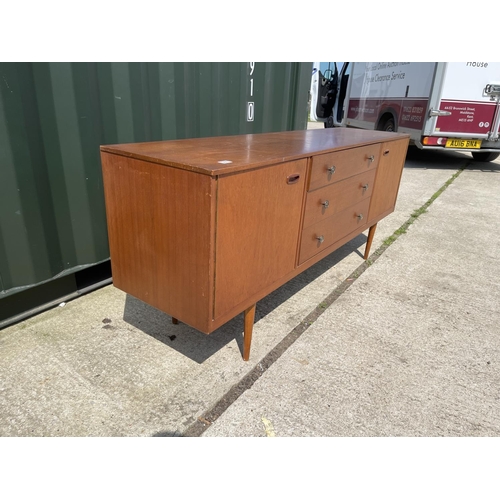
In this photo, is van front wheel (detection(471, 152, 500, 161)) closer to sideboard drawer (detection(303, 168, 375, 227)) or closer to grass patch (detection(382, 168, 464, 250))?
grass patch (detection(382, 168, 464, 250))

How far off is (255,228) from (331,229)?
0.88 meters

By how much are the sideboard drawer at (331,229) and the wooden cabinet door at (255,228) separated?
0.49 ft

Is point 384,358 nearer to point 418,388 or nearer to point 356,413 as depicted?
point 418,388

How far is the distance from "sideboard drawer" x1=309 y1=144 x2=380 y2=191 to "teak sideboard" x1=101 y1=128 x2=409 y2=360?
0.04ft

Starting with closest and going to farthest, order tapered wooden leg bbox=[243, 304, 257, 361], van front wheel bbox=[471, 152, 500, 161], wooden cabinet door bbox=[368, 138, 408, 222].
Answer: tapered wooden leg bbox=[243, 304, 257, 361], wooden cabinet door bbox=[368, 138, 408, 222], van front wheel bbox=[471, 152, 500, 161]

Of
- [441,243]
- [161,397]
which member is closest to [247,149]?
[161,397]

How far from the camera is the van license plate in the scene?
675cm

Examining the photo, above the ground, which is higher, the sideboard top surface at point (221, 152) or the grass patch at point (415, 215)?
the sideboard top surface at point (221, 152)

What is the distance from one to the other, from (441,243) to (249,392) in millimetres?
2923

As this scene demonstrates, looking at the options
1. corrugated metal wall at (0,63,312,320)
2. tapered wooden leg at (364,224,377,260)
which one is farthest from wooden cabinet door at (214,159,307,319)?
tapered wooden leg at (364,224,377,260)

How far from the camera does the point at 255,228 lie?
67.8 inches

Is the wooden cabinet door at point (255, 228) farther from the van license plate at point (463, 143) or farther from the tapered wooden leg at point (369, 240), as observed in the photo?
the van license plate at point (463, 143)

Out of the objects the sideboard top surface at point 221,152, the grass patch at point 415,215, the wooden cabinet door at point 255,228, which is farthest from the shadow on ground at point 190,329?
the grass patch at point 415,215

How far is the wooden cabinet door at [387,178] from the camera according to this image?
2.91 m
